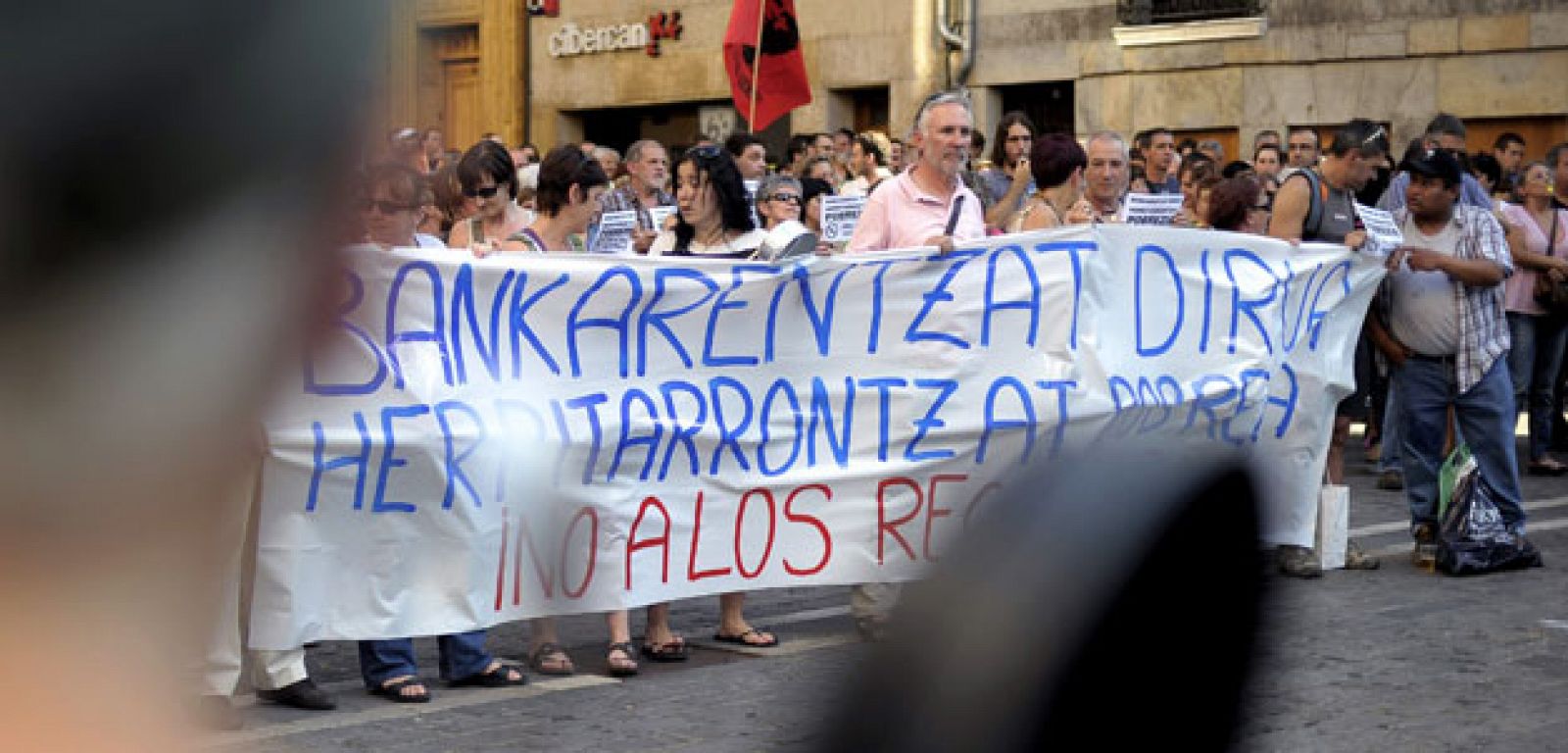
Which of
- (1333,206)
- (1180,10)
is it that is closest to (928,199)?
(1333,206)

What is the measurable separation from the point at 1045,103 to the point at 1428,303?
49.5ft

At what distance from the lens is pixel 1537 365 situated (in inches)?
471

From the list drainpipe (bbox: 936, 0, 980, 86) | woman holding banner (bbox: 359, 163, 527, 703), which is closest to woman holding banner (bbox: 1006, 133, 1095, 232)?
woman holding banner (bbox: 359, 163, 527, 703)

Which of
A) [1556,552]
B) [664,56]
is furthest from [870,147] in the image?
[664,56]

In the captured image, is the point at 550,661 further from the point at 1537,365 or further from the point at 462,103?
the point at 1537,365

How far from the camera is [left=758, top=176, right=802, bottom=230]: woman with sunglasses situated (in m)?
7.95

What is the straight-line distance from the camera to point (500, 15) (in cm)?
64

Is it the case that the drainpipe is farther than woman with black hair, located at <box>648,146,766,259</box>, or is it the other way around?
the drainpipe

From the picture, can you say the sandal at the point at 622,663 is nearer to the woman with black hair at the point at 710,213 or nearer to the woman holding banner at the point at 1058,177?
the woman with black hair at the point at 710,213

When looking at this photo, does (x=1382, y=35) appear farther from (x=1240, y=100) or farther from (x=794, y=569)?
(x=794, y=569)

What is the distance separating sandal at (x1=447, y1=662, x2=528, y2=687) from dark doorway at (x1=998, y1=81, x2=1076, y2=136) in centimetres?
1722

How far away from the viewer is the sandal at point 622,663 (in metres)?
6.28

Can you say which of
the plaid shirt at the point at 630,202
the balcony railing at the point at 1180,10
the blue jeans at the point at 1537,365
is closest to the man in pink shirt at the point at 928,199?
the plaid shirt at the point at 630,202

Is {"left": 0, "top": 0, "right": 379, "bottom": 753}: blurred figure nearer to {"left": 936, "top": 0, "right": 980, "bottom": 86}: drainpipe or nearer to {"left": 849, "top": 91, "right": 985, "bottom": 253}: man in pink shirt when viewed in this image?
{"left": 849, "top": 91, "right": 985, "bottom": 253}: man in pink shirt
